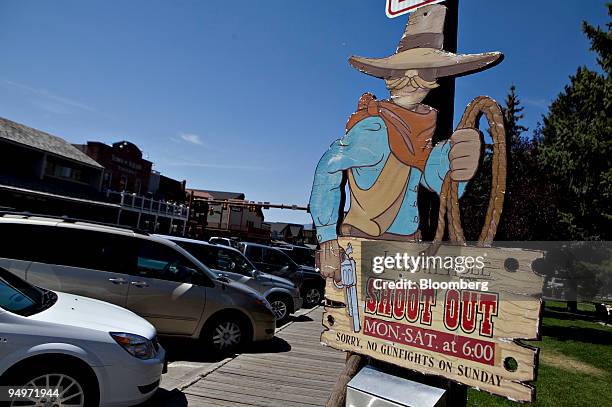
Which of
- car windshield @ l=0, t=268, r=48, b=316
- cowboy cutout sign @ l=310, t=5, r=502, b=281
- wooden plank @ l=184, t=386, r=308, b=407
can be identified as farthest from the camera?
wooden plank @ l=184, t=386, r=308, b=407

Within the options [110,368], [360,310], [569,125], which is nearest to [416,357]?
[360,310]

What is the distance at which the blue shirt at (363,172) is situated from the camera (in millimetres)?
2920

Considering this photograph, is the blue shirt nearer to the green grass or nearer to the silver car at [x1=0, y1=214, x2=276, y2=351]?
the green grass

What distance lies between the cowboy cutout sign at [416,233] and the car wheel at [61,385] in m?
2.31

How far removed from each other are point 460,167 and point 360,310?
4.21ft

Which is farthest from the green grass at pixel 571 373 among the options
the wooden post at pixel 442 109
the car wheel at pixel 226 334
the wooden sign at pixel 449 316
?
the car wheel at pixel 226 334

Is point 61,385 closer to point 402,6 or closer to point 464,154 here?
point 464,154

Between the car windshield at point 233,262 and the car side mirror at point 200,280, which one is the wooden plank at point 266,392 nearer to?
the car side mirror at point 200,280

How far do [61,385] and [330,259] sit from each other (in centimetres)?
266

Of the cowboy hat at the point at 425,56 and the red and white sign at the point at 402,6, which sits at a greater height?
the red and white sign at the point at 402,6

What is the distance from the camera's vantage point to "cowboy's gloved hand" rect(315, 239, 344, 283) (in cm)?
336

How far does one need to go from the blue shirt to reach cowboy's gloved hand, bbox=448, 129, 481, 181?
2.0 inches

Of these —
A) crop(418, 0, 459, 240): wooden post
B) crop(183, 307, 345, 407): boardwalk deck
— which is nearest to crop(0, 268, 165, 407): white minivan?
crop(183, 307, 345, 407): boardwalk deck

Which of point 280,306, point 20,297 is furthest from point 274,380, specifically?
point 280,306
